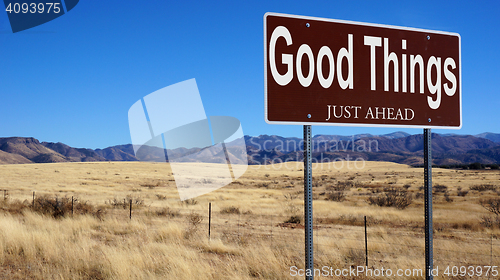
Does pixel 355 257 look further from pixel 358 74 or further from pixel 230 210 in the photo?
pixel 230 210

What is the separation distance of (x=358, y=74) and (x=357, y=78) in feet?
0.14

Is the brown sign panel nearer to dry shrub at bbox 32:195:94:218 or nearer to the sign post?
the sign post

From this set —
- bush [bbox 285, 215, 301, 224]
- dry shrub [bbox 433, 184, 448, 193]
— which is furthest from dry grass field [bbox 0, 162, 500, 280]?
dry shrub [bbox 433, 184, 448, 193]

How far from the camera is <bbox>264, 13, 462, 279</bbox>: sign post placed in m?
3.14

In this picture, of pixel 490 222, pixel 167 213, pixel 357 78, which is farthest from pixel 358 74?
pixel 167 213

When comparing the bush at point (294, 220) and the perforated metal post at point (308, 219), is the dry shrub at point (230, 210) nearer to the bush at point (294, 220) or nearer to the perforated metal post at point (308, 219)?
the bush at point (294, 220)

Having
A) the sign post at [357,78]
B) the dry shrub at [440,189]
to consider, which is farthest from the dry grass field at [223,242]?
the dry shrub at [440,189]

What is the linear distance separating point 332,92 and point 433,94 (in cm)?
136

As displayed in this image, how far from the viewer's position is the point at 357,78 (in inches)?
135

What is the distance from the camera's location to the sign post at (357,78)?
3139 millimetres

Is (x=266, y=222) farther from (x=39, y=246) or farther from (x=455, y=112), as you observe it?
(x=455, y=112)

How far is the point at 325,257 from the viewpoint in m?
8.60

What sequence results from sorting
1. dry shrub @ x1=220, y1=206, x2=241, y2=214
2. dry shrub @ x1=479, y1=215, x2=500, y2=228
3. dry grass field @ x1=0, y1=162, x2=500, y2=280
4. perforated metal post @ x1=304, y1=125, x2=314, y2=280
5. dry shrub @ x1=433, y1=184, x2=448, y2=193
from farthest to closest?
dry shrub @ x1=433, y1=184, x2=448, y2=193, dry shrub @ x1=220, y1=206, x2=241, y2=214, dry shrub @ x1=479, y1=215, x2=500, y2=228, dry grass field @ x1=0, y1=162, x2=500, y2=280, perforated metal post @ x1=304, y1=125, x2=314, y2=280

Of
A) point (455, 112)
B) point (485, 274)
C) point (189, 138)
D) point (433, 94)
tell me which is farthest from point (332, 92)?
point (189, 138)
